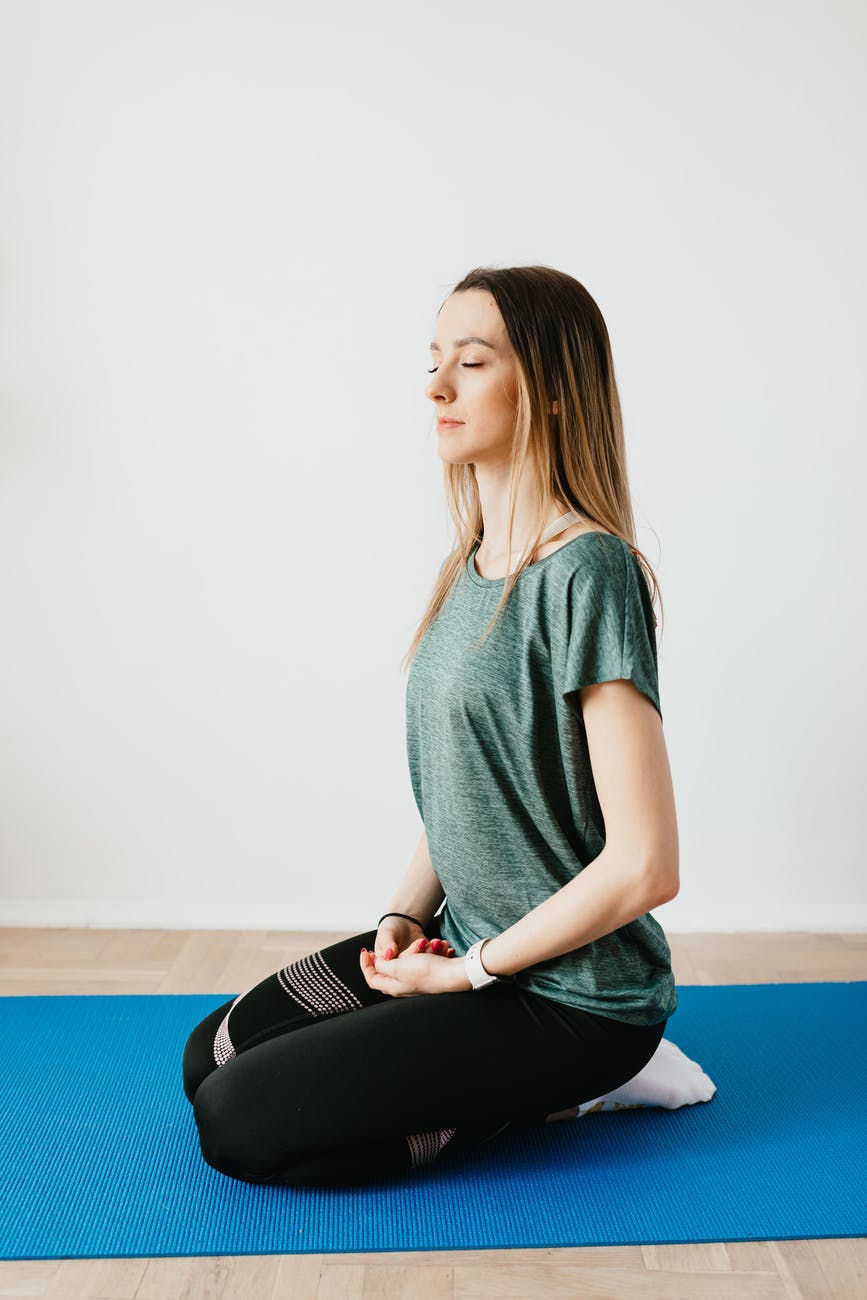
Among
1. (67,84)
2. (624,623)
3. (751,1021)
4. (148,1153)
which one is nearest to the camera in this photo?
(624,623)

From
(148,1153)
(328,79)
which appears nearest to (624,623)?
(148,1153)

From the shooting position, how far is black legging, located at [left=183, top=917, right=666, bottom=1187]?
1.51 m

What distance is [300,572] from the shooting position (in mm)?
2623

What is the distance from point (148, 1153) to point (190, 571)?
129 cm

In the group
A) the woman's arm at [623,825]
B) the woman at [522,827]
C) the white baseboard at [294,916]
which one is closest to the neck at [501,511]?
the woman at [522,827]

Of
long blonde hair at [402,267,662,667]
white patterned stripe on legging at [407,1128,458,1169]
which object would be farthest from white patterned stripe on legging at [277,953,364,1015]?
long blonde hair at [402,267,662,667]

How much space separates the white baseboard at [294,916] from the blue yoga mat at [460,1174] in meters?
0.59

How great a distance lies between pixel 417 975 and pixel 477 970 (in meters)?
0.09

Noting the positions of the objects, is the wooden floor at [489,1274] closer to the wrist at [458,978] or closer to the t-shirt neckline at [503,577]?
the wrist at [458,978]

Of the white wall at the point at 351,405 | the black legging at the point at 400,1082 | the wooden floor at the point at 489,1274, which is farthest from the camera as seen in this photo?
the white wall at the point at 351,405

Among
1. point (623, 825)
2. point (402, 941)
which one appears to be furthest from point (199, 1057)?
point (623, 825)

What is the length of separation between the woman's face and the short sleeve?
207 millimetres

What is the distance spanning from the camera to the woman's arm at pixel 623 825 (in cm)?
143

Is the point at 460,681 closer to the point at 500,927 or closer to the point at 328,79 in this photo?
the point at 500,927
